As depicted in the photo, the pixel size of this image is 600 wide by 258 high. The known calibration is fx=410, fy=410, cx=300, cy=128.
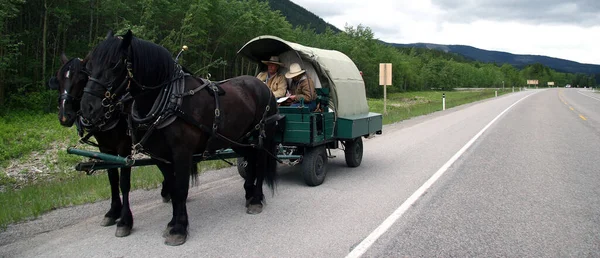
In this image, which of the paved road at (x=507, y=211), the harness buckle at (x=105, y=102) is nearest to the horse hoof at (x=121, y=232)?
the harness buckle at (x=105, y=102)

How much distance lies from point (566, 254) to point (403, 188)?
2.69 meters

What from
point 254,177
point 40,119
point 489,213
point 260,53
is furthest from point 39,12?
point 489,213

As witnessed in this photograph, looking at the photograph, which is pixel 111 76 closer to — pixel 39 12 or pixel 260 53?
pixel 260 53

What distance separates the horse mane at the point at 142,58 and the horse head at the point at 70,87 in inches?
11.0

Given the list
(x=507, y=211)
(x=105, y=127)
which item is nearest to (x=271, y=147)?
(x=105, y=127)

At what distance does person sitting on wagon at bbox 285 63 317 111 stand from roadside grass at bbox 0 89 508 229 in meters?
2.34

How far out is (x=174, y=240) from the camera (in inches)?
163

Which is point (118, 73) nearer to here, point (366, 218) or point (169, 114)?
point (169, 114)

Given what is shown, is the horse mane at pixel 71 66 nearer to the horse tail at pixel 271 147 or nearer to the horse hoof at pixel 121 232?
the horse hoof at pixel 121 232

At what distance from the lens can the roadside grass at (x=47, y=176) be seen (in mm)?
5473

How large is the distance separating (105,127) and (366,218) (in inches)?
122

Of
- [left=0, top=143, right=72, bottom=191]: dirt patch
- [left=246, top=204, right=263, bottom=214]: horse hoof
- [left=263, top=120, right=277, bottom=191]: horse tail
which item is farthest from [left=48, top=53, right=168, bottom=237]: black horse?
[left=0, top=143, right=72, bottom=191]: dirt patch

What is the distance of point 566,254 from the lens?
3910mm

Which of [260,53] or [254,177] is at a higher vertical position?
[260,53]
